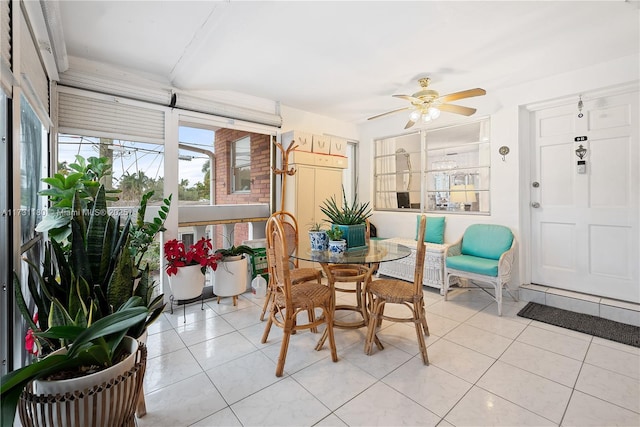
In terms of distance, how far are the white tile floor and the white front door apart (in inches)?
38.7

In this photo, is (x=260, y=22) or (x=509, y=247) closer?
(x=260, y=22)

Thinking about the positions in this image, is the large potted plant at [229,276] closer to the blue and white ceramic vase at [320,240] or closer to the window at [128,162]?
the window at [128,162]

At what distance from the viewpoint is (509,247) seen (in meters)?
3.24

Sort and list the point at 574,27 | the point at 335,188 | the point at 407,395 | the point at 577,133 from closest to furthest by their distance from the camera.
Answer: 1. the point at 407,395
2. the point at 574,27
3. the point at 577,133
4. the point at 335,188

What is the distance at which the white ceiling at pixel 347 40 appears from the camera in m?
1.98

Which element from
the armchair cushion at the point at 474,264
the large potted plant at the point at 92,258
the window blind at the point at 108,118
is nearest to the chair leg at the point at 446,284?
the armchair cushion at the point at 474,264

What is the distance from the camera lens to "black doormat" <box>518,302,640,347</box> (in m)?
2.42

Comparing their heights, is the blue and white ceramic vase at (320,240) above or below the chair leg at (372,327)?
above

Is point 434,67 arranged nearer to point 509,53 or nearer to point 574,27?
point 509,53

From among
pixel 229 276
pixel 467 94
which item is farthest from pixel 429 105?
pixel 229 276

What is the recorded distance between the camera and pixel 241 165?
4.67 metres

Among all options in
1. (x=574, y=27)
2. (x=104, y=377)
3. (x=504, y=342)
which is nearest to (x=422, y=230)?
(x=504, y=342)

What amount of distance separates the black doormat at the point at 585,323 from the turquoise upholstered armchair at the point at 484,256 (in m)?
0.36

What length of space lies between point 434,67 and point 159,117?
289 centimetres
